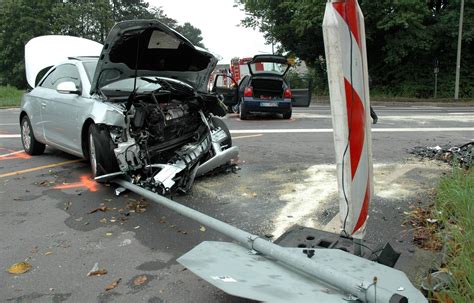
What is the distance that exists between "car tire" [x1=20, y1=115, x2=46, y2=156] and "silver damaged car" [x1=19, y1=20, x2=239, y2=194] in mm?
403

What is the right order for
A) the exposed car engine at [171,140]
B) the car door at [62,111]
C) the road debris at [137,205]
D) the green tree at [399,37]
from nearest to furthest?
the road debris at [137,205], the exposed car engine at [171,140], the car door at [62,111], the green tree at [399,37]

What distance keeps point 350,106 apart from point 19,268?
2846 millimetres

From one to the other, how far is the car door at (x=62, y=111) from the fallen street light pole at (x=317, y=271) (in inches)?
150

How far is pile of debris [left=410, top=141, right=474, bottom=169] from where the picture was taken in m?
6.29

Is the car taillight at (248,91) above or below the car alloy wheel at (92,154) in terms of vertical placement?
above

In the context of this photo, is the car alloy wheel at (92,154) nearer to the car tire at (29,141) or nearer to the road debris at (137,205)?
the road debris at (137,205)

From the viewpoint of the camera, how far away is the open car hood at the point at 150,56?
530 cm

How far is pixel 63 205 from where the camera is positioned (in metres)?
5.24

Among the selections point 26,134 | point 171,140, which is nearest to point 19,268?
point 171,140

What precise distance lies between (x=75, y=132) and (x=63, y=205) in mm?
1337

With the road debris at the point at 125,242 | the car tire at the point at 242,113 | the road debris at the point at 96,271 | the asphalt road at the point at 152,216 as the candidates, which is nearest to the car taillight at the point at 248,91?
the car tire at the point at 242,113

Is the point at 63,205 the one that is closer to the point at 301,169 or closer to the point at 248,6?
the point at 301,169

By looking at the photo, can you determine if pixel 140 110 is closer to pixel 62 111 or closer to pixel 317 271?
pixel 62 111

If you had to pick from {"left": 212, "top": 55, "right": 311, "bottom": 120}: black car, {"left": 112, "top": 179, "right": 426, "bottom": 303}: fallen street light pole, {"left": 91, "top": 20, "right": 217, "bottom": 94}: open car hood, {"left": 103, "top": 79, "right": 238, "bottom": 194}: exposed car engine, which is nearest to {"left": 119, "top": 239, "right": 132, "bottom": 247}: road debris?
{"left": 103, "top": 79, "right": 238, "bottom": 194}: exposed car engine
